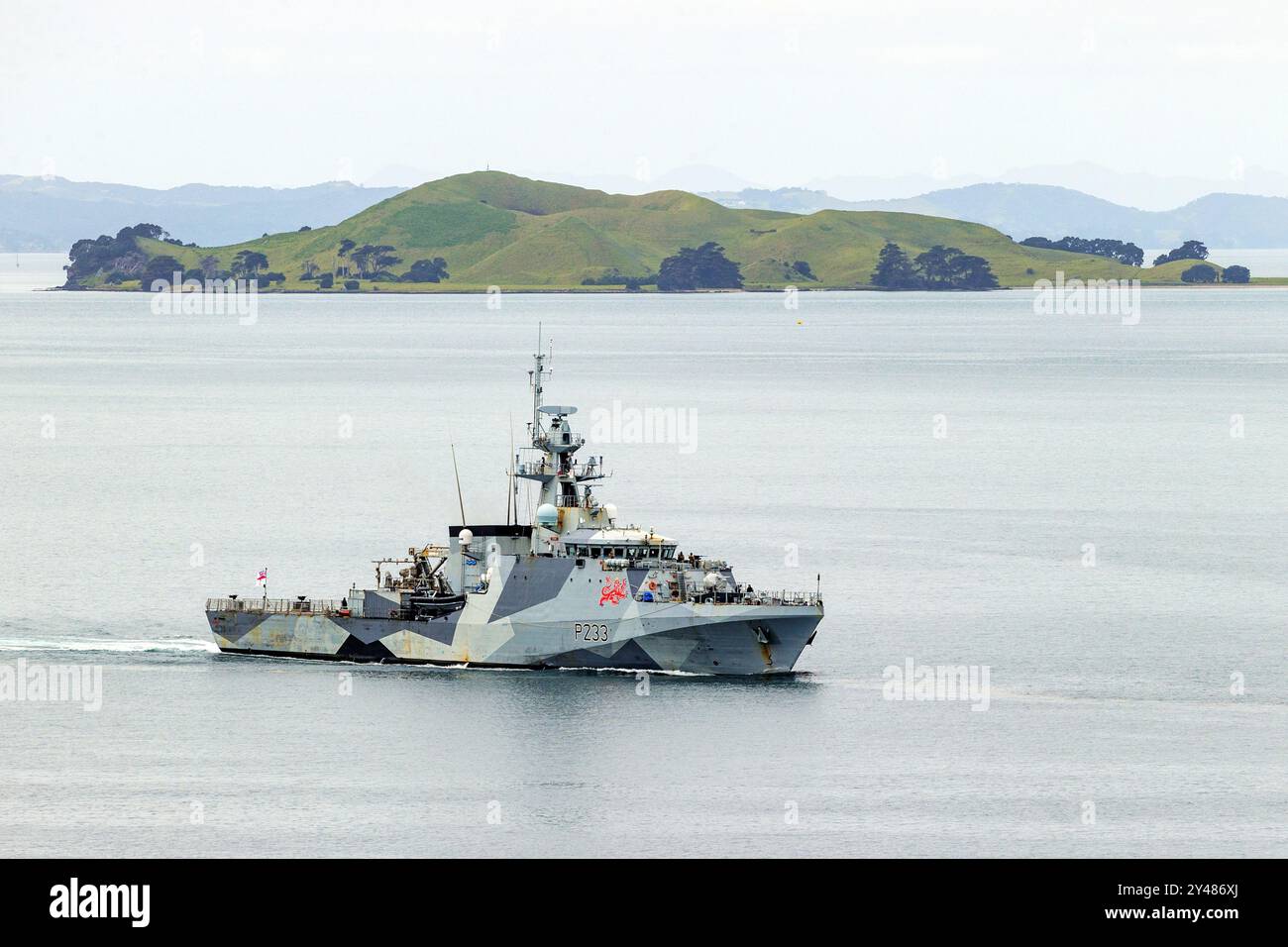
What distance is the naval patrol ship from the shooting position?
74812mm

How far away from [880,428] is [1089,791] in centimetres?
11816

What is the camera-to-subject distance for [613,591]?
7512cm

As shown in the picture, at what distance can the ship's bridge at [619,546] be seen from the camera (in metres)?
75.7

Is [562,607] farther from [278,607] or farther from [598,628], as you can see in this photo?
Result: [278,607]

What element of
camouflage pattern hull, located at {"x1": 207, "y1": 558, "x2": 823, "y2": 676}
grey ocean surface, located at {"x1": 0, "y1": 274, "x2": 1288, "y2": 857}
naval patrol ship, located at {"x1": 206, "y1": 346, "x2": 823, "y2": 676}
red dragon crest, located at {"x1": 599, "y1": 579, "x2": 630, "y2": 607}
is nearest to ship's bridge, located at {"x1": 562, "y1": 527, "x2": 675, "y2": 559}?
naval patrol ship, located at {"x1": 206, "y1": 346, "x2": 823, "y2": 676}

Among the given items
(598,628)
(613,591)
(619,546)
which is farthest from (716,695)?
(619,546)

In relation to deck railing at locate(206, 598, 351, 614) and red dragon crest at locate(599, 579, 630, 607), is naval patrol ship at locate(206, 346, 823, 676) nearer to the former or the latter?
red dragon crest at locate(599, 579, 630, 607)

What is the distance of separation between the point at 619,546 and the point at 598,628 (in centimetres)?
316

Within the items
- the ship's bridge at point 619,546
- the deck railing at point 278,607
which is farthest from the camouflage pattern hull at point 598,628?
the deck railing at point 278,607

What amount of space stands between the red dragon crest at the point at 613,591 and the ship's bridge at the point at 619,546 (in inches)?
41.8

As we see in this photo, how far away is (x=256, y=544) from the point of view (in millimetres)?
107875

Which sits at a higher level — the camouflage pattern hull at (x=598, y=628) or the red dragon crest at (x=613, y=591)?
the red dragon crest at (x=613, y=591)

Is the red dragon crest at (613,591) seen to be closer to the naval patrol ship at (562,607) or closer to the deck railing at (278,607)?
the naval patrol ship at (562,607)
